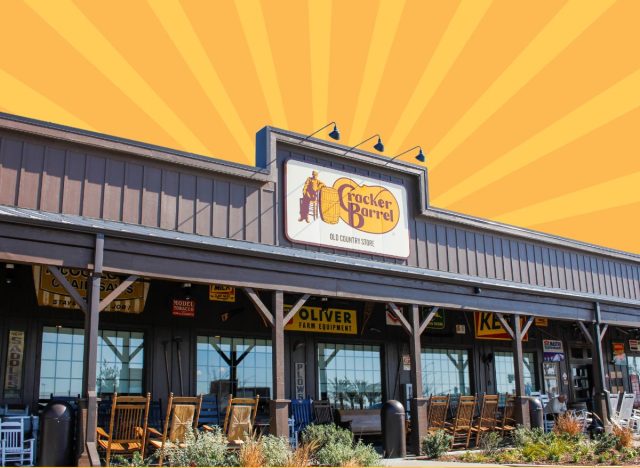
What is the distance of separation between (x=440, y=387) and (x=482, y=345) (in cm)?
A: 215

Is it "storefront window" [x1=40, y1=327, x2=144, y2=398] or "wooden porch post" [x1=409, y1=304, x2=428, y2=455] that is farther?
"wooden porch post" [x1=409, y1=304, x2=428, y2=455]

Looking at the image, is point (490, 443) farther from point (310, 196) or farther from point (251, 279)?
point (310, 196)

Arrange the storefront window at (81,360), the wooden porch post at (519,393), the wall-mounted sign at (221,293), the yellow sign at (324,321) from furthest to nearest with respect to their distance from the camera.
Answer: the yellow sign at (324,321)
the wooden porch post at (519,393)
the wall-mounted sign at (221,293)
the storefront window at (81,360)

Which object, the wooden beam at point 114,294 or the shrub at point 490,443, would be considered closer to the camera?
the wooden beam at point 114,294

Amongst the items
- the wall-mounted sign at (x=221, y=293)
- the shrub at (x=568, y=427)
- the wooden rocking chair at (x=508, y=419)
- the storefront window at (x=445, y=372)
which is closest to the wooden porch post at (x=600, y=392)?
the wooden rocking chair at (x=508, y=419)

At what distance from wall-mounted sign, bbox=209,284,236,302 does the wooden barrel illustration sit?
2.55 m

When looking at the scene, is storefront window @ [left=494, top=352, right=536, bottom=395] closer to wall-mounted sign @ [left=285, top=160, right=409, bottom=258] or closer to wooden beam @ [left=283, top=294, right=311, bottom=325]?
wall-mounted sign @ [left=285, top=160, right=409, bottom=258]

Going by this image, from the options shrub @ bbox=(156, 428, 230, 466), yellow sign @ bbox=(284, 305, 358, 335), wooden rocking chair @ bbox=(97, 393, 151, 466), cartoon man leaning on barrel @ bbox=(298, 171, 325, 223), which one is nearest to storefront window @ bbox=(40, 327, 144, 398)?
wooden rocking chair @ bbox=(97, 393, 151, 466)

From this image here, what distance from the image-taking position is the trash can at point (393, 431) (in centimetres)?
1296

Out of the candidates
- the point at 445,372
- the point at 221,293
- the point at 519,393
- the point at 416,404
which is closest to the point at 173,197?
the point at 221,293

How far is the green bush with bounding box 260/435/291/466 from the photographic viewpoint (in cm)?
971

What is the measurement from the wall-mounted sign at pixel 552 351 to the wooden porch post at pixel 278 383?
42.6ft

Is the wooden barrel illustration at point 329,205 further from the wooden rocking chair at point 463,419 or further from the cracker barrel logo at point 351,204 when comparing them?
the wooden rocking chair at point 463,419

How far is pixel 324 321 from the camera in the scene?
55.2 ft
